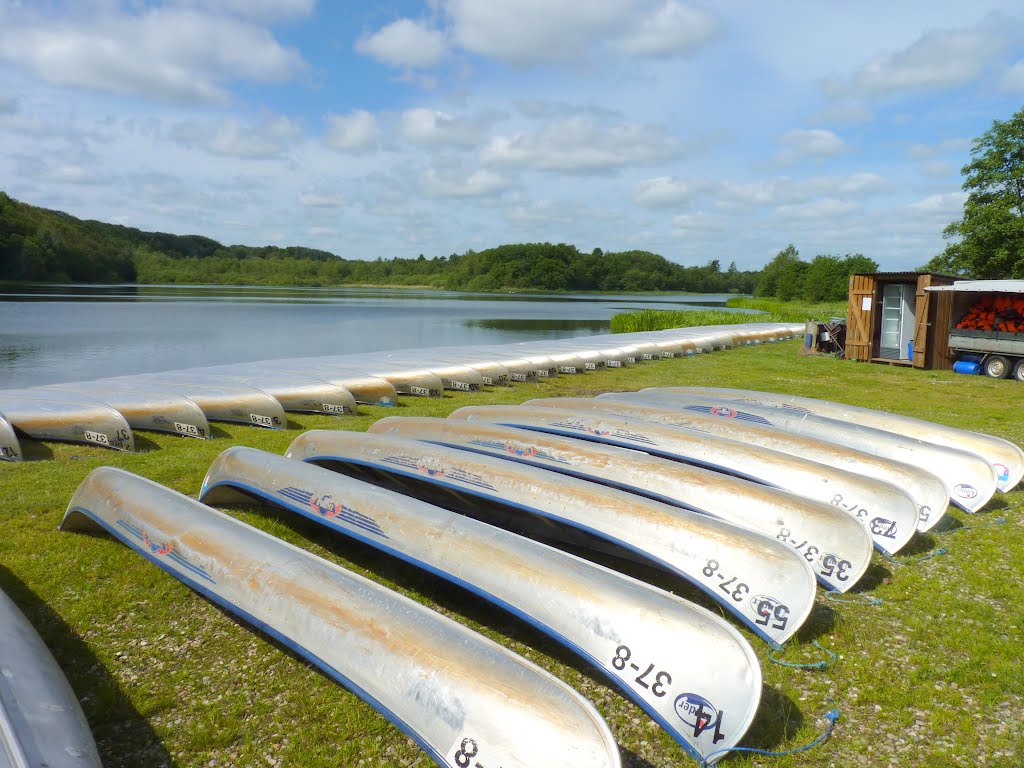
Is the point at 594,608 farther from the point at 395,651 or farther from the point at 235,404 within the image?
the point at 235,404

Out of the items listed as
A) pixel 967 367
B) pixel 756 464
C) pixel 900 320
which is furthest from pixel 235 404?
pixel 900 320

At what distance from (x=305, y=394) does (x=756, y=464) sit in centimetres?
685

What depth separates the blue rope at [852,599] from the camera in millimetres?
4160

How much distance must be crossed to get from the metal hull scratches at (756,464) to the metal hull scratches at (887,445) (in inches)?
26.9

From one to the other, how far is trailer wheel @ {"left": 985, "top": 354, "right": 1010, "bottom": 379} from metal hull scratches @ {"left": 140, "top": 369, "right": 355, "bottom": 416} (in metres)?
12.5

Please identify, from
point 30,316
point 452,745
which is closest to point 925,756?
point 452,745

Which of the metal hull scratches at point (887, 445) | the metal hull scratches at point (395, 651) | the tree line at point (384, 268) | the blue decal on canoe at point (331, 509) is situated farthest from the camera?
the tree line at point (384, 268)

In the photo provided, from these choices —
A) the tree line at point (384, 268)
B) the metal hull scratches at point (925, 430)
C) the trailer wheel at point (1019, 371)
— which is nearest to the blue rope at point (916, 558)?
the metal hull scratches at point (925, 430)

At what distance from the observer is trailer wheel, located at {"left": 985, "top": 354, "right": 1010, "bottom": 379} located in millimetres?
13538

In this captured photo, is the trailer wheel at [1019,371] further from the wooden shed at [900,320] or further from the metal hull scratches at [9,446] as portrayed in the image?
the metal hull scratches at [9,446]

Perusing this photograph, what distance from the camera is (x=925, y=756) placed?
2.85m

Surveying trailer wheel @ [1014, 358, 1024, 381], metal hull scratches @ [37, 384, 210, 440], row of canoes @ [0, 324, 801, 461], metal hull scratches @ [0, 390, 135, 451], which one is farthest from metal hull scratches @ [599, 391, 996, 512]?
trailer wheel @ [1014, 358, 1024, 381]

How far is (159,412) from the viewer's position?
27.7 ft

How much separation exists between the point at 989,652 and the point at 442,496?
3685 millimetres
